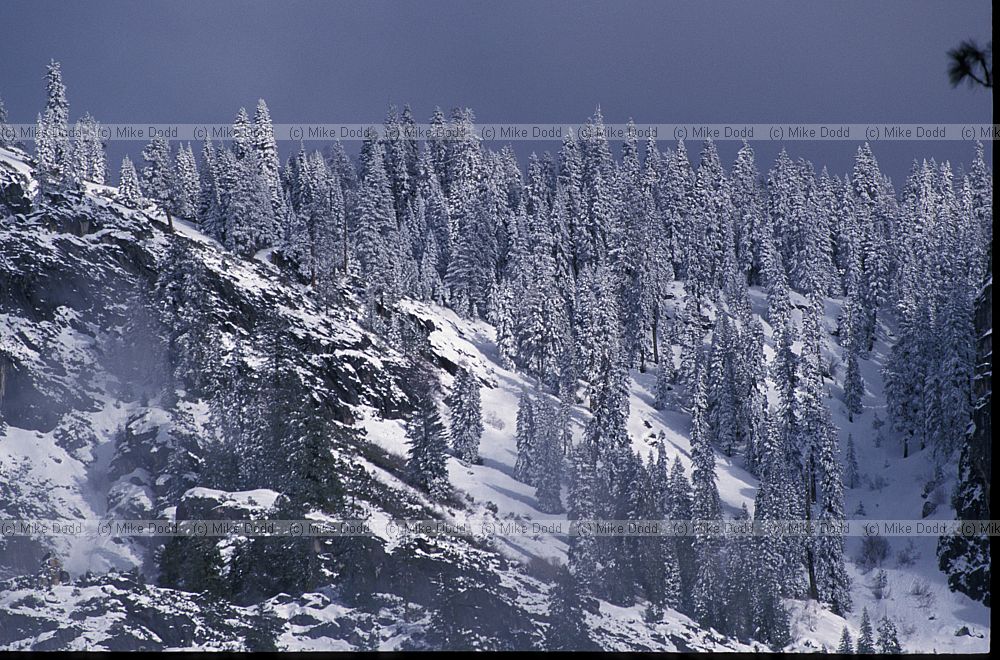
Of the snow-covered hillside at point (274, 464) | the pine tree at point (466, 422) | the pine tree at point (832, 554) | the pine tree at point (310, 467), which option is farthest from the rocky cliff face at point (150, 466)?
the pine tree at point (832, 554)

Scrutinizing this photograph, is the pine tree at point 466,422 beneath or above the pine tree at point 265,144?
beneath

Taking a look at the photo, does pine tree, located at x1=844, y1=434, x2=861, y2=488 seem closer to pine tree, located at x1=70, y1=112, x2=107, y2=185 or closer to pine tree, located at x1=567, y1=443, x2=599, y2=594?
pine tree, located at x1=567, y1=443, x2=599, y2=594

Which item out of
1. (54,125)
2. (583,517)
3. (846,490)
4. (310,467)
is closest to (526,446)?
(583,517)

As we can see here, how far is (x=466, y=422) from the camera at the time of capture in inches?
2203

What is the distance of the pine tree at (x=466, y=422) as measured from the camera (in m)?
55.2

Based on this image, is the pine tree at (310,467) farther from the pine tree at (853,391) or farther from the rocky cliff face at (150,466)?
the pine tree at (853,391)

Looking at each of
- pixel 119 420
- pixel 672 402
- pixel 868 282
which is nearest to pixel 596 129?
pixel 868 282

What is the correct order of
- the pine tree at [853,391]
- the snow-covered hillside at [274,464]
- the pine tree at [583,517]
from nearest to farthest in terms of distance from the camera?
1. the snow-covered hillside at [274,464]
2. the pine tree at [583,517]
3. the pine tree at [853,391]

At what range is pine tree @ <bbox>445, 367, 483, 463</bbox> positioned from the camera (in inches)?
2173

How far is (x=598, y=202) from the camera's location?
319ft

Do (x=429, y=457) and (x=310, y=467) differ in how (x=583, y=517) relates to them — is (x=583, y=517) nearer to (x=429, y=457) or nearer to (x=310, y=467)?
(x=429, y=457)

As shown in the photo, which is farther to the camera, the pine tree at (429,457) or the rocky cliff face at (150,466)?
the pine tree at (429,457)

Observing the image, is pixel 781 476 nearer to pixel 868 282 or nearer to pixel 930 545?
pixel 930 545

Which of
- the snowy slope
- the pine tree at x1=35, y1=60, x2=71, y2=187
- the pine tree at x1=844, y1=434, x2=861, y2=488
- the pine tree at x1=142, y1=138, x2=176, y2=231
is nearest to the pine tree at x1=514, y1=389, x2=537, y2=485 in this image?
the snowy slope
